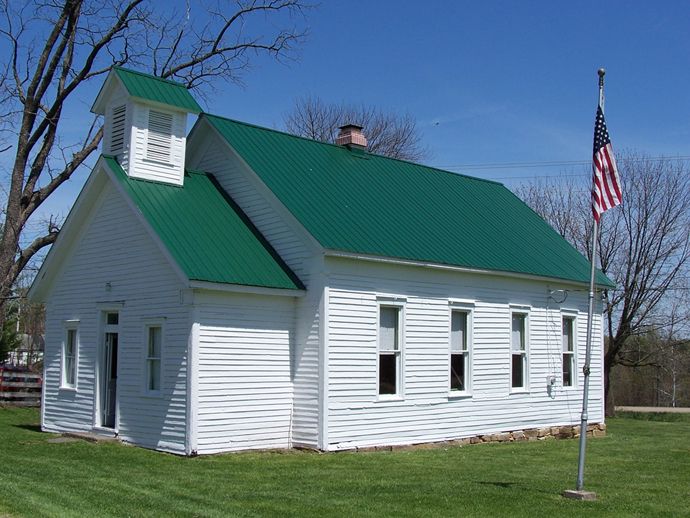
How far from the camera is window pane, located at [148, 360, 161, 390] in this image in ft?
56.4

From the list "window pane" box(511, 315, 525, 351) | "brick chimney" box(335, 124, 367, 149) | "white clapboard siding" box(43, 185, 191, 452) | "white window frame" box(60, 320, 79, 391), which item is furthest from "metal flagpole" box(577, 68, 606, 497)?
"white window frame" box(60, 320, 79, 391)

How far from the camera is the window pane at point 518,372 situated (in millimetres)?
22094

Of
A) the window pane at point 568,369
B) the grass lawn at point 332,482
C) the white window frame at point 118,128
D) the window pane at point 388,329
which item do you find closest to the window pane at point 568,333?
the window pane at point 568,369

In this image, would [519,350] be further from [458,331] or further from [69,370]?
[69,370]

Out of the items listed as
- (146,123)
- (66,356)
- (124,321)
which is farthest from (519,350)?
(66,356)

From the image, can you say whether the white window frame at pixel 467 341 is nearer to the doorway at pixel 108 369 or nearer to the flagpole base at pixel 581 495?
the doorway at pixel 108 369

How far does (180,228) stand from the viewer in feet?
56.9

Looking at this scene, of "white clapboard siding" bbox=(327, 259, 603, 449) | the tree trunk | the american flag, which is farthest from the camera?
the tree trunk

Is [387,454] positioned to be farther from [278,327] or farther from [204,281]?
[204,281]

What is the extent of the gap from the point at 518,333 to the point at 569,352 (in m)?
2.35

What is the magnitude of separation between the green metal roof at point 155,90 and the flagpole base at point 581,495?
11.7 m

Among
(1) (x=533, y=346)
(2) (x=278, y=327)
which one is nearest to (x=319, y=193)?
(2) (x=278, y=327)

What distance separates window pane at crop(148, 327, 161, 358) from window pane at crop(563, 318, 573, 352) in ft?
37.9

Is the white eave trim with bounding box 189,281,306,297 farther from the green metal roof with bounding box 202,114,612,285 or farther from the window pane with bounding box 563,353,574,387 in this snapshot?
the window pane with bounding box 563,353,574,387
